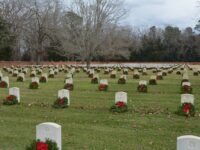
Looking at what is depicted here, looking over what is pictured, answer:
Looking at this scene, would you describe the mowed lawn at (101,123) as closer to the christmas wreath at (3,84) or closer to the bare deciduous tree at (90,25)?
the christmas wreath at (3,84)

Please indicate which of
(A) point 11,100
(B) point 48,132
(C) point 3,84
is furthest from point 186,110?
(C) point 3,84

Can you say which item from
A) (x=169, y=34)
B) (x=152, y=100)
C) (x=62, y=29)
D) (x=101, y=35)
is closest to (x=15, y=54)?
(x=62, y=29)

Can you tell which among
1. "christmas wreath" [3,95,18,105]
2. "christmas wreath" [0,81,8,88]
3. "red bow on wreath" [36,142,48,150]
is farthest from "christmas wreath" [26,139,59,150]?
"christmas wreath" [0,81,8,88]

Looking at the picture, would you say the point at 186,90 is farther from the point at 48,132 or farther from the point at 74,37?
the point at 74,37

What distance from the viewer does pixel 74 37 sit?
167 feet

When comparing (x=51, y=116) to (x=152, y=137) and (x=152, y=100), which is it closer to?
(x=152, y=137)

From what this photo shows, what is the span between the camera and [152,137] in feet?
30.9

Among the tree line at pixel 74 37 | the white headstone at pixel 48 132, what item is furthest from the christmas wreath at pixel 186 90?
the tree line at pixel 74 37

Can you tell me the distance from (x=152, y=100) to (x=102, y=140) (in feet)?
22.7

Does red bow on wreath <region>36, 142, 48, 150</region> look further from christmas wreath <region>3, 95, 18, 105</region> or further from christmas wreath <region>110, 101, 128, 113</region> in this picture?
christmas wreath <region>3, 95, 18, 105</region>

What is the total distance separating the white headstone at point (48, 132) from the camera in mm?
7105

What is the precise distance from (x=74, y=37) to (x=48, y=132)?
44120mm

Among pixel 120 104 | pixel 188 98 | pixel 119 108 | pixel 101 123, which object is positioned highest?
pixel 188 98

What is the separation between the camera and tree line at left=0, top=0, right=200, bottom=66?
4741 cm
